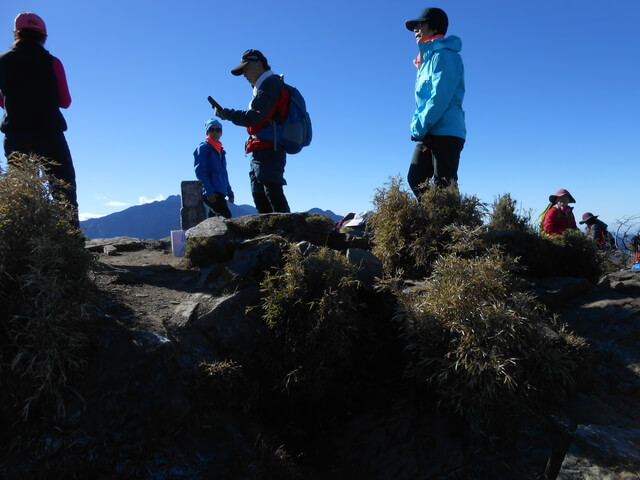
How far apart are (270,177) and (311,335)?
11.7 ft

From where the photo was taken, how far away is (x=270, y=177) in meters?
6.78

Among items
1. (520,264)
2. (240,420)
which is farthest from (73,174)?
(520,264)

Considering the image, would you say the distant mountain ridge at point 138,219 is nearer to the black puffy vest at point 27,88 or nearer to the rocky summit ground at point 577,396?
the black puffy vest at point 27,88

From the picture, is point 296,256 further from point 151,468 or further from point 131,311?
point 151,468

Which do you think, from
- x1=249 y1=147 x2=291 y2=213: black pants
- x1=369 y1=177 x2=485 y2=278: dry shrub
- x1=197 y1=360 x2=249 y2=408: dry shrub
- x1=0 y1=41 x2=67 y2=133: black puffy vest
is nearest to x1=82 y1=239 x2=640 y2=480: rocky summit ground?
x1=197 y1=360 x2=249 y2=408: dry shrub

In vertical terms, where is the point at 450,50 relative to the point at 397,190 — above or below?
above

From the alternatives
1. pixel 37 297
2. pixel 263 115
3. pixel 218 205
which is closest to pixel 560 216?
pixel 263 115

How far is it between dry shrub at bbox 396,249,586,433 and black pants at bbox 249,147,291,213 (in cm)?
362

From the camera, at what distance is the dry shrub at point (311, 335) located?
3789 mm

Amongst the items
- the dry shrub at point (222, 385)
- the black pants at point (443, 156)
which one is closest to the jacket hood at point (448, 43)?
the black pants at point (443, 156)

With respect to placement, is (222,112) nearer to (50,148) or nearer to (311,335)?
(50,148)

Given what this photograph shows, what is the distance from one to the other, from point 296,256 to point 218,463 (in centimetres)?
203

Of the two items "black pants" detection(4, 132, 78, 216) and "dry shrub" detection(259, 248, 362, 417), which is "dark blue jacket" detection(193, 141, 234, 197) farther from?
"dry shrub" detection(259, 248, 362, 417)

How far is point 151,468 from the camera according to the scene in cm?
302
